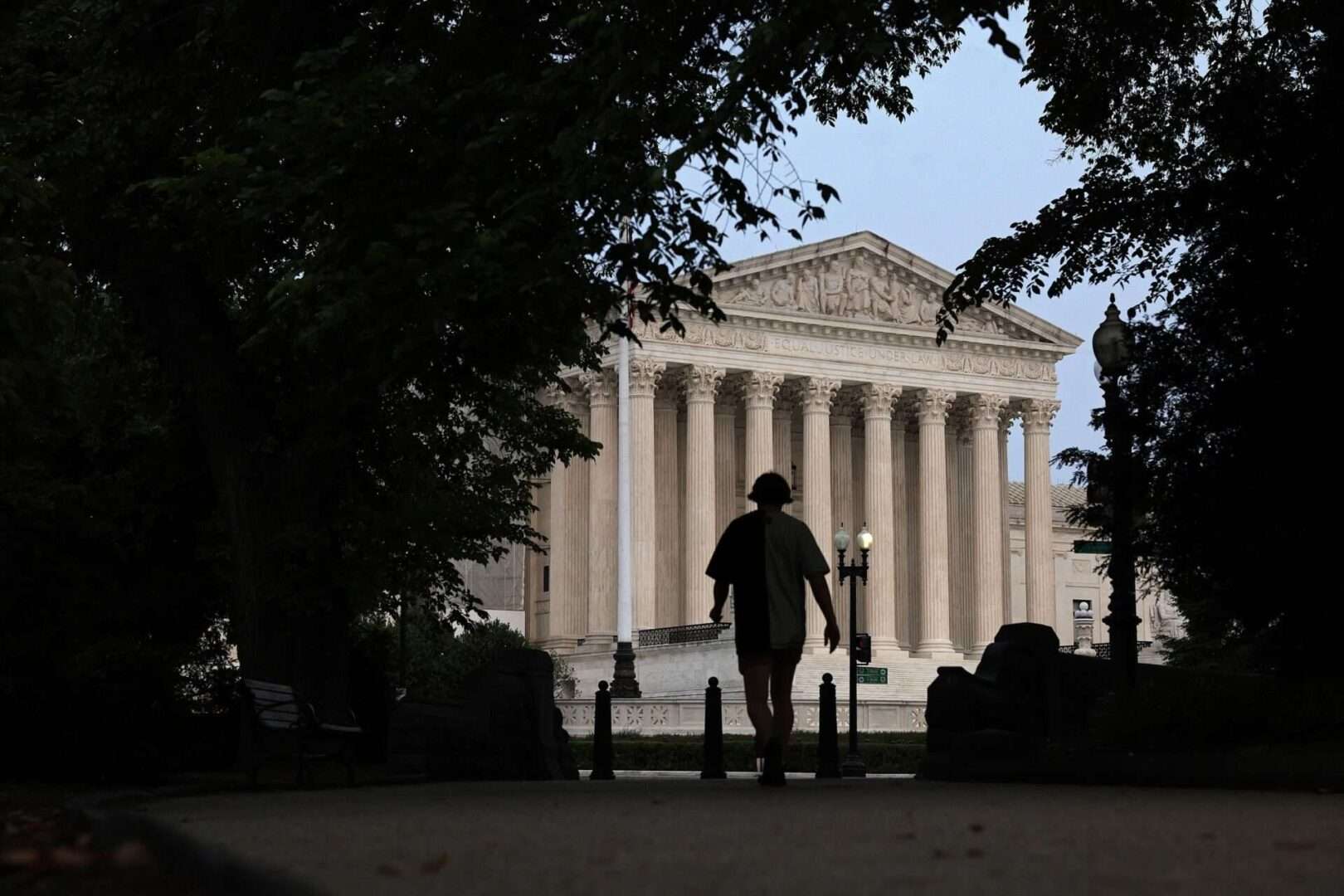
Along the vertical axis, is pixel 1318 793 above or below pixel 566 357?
below

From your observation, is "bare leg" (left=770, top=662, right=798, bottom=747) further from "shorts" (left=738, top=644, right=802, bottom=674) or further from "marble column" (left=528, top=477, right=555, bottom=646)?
"marble column" (left=528, top=477, right=555, bottom=646)

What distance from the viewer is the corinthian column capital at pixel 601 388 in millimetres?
76312

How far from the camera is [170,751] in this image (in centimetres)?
2114

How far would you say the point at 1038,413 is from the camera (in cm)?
8538

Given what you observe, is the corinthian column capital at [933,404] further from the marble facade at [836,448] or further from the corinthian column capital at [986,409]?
the corinthian column capital at [986,409]

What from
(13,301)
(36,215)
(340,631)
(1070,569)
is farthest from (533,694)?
(1070,569)

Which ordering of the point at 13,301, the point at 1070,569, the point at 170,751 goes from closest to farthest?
1. the point at 13,301
2. the point at 170,751
3. the point at 1070,569

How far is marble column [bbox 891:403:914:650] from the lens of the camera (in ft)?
279

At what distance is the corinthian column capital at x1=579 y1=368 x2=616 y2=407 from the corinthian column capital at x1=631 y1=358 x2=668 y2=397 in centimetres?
86

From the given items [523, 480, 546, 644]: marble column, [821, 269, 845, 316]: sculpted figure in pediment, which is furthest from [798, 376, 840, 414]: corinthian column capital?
[523, 480, 546, 644]: marble column

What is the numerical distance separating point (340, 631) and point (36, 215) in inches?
190

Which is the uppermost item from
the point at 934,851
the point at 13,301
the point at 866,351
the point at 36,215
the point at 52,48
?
the point at 866,351

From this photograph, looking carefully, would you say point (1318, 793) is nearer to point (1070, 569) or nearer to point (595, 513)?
point (595, 513)

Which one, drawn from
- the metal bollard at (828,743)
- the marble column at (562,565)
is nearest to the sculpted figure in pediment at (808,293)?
the marble column at (562,565)
